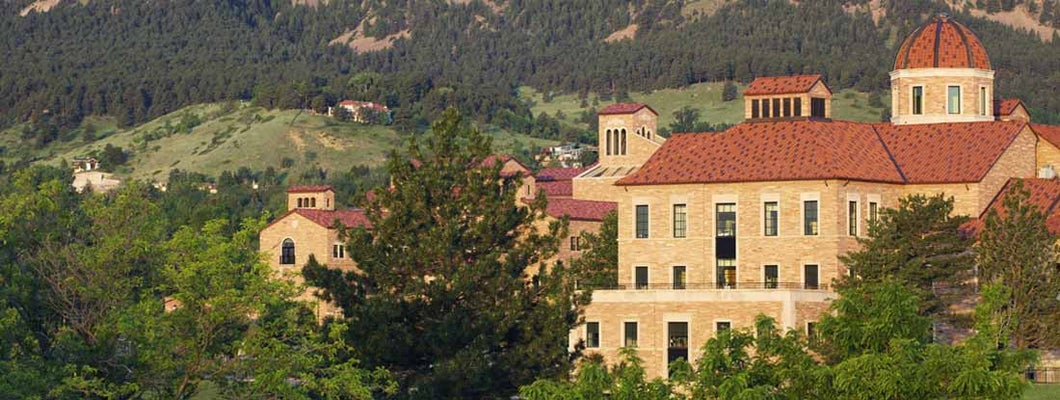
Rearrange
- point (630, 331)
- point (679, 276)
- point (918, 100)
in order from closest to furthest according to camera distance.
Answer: point (630, 331) → point (679, 276) → point (918, 100)

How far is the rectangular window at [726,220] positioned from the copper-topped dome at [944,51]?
50.3 feet

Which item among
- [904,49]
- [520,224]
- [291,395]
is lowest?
[291,395]

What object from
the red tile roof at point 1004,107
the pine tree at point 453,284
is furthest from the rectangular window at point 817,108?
the pine tree at point 453,284

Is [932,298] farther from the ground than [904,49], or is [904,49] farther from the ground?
[904,49]

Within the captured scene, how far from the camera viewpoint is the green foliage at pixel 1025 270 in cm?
8625

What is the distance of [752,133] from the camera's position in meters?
98.4

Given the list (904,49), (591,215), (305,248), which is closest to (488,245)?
(904,49)

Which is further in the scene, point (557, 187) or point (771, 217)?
point (557, 187)

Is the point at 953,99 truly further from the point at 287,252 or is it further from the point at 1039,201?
the point at 287,252

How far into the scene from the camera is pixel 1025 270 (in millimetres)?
86250

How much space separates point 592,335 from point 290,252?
5430cm

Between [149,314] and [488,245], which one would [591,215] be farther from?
[149,314]

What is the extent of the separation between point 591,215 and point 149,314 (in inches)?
2118

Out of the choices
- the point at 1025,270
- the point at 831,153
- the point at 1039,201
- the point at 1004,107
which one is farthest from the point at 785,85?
the point at 1025,270
